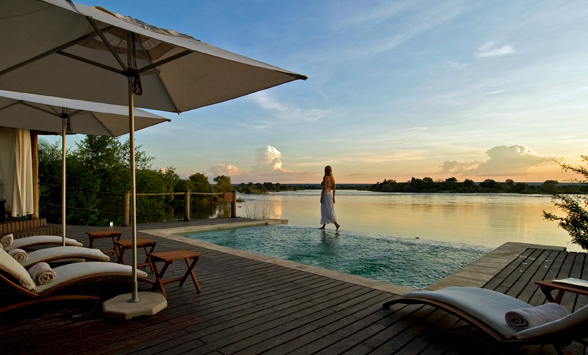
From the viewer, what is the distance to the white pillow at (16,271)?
7.98 ft

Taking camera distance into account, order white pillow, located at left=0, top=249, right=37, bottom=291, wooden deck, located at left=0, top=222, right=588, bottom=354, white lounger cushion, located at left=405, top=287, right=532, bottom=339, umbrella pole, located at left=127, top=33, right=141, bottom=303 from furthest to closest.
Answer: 1. umbrella pole, located at left=127, top=33, right=141, bottom=303
2. white pillow, located at left=0, top=249, right=37, bottom=291
3. wooden deck, located at left=0, top=222, right=588, bottom=354
4. white lounger cushion, located at left=405, top=287, right=532, bottom=339

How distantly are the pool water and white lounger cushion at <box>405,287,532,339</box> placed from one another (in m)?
1.76

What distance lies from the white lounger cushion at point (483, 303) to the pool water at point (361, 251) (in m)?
1.76

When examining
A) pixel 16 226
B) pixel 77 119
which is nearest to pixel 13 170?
pixel 16 226

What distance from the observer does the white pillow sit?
2432 millimetres

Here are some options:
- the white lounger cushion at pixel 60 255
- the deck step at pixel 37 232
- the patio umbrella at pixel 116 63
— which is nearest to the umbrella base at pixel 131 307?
the patio umbrella at pixel 116 63

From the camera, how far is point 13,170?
6.66 metres

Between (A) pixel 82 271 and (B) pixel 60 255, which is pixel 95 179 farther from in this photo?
(A) pixel 82 271

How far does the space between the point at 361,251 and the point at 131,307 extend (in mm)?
4670

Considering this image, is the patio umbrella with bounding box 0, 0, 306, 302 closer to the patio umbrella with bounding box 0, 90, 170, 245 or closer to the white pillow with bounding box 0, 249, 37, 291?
the white pillow with bounding box 0, 249, 37, 291

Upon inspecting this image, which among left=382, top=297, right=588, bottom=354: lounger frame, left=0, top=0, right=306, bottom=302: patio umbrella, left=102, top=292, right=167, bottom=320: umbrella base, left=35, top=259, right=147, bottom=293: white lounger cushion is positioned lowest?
left=102, top=292, right=167, bottom=320: umbrella base

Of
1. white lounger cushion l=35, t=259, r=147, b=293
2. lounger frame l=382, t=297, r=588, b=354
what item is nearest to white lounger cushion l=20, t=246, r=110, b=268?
white lounger cushion l=35, t=259, r=147, b=293

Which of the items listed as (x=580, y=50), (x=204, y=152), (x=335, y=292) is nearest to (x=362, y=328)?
(x=335, y=292)

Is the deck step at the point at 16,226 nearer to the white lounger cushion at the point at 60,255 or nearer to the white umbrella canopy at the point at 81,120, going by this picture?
A: the white umbrella canopy at the point at 81,120
